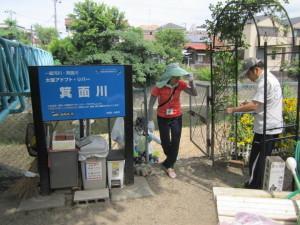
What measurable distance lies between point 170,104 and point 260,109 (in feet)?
4.00

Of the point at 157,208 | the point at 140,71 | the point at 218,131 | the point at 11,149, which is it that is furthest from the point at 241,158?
the point at 140,71

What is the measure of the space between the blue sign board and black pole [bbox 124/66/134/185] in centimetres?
5

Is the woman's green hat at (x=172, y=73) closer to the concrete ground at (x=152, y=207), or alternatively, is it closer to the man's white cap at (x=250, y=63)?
the man's white cap at (x=250, y=63)

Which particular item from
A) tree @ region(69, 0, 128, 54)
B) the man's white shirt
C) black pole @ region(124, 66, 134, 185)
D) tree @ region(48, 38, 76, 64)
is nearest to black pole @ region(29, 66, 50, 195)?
black pole @ region(124, 66, 134, 185)

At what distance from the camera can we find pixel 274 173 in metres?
3.32

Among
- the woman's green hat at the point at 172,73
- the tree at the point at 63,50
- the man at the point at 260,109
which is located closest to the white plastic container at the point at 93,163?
the woman's green hat at the point at 172,73

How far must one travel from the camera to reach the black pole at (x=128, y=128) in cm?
380

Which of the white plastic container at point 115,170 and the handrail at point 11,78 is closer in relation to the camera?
the white plastic container at point 115,170

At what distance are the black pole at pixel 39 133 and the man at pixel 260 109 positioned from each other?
7.55 feet

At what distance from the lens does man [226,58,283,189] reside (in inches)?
133

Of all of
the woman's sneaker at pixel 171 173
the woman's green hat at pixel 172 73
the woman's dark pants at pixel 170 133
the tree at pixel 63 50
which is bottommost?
the woman's sneaker at pixel 171 173

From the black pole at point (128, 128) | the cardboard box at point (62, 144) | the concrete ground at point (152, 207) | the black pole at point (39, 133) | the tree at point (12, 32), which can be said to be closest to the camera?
the concrete ground at point (152, 207)

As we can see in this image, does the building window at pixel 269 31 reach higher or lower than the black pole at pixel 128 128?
higher

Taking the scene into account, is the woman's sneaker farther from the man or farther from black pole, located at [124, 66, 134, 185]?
the man
